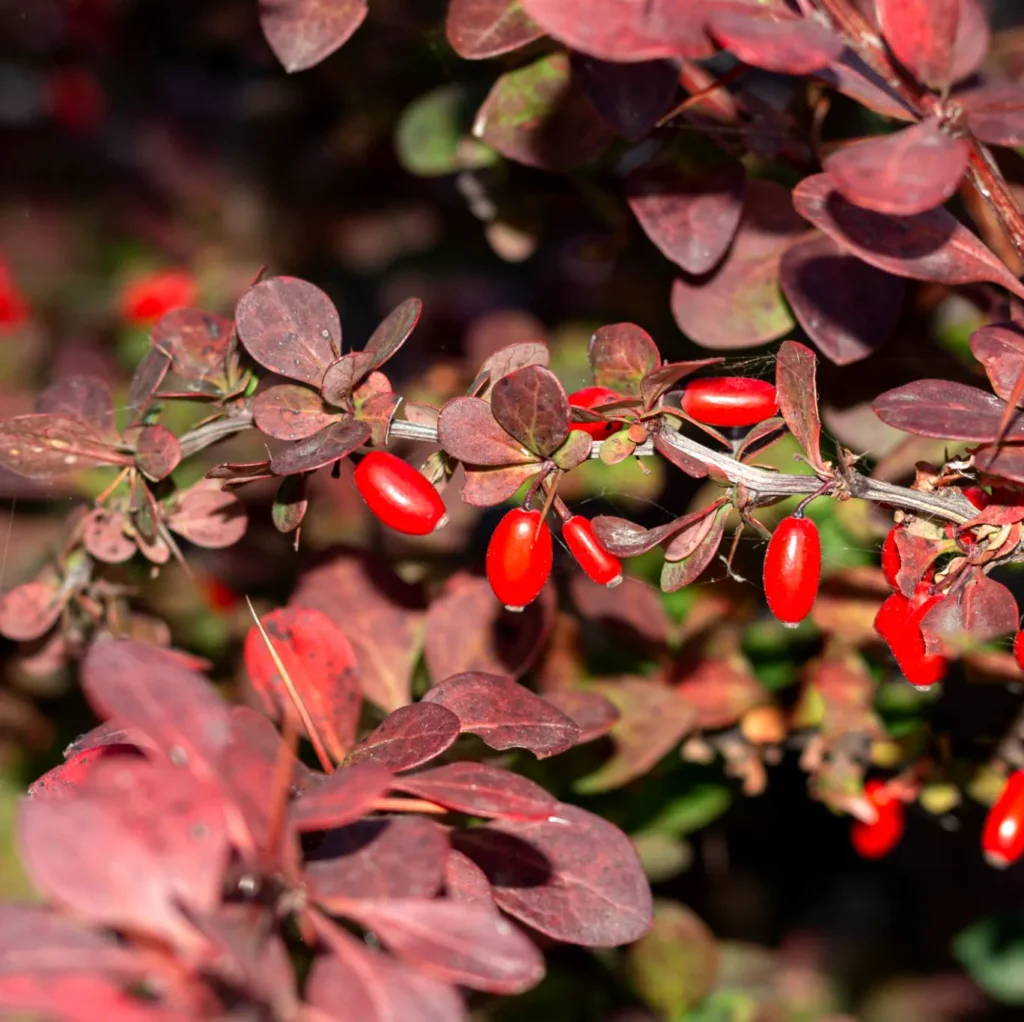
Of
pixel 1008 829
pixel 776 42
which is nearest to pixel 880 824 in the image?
pixel 1008 829

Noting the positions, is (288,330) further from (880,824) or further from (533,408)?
(880,824)

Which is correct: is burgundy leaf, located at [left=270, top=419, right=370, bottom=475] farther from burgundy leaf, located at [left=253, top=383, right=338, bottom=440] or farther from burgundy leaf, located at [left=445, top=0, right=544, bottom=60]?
burgundy leaf, located at [left=445, top=0, right=544, bottom=60]

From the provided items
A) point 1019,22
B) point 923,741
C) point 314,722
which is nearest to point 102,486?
point 314,722

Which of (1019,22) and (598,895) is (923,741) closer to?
(598,895)

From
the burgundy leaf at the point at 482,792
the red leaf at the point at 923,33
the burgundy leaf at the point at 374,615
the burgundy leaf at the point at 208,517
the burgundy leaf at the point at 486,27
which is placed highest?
the red leaf at the point at 923,33

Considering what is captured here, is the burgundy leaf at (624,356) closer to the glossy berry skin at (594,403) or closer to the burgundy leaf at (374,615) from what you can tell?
the glossy berry skin at (594,403)

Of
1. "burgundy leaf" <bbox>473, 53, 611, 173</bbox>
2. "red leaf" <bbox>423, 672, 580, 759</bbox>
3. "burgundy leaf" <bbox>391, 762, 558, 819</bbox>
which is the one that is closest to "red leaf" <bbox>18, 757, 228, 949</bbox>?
"burgundy leaf" <bbox>391, 762, 558, 819</bbox>

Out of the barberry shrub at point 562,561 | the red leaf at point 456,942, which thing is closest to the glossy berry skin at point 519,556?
the barberry shrub at point 562,561
